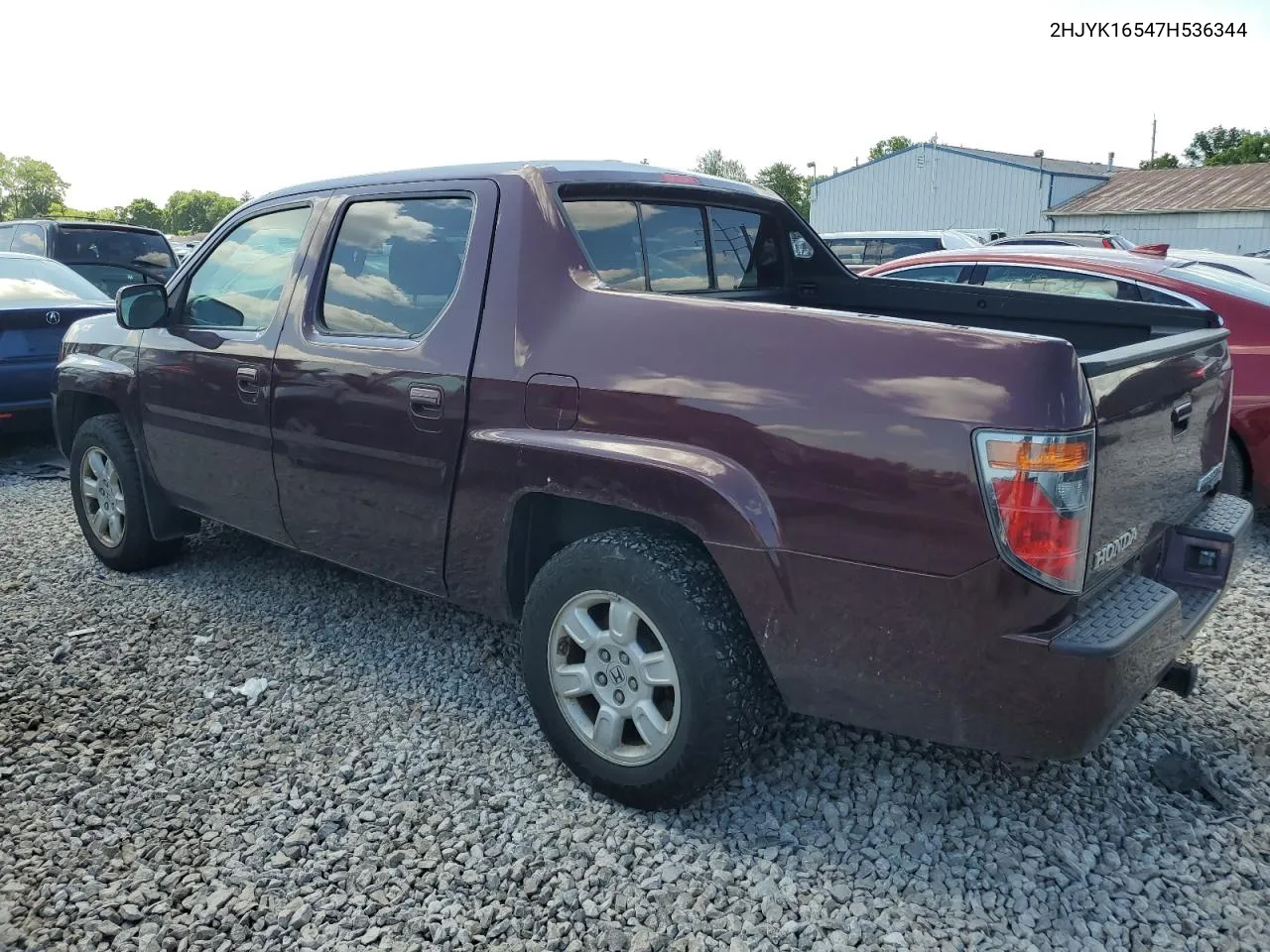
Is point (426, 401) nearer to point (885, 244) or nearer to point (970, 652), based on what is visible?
point (970, 652)

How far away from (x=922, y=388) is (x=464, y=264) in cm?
164

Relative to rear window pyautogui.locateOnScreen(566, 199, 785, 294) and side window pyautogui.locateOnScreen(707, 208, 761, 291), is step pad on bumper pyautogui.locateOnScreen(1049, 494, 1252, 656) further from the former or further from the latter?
side window pyautogui.locateOnScreen(707, 208, 761, 291)

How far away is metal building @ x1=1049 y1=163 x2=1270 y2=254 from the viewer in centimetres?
3600

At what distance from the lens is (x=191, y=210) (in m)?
115

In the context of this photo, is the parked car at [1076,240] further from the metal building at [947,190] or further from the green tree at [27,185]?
the green tree at [27,185]

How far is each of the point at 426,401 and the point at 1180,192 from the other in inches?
1713

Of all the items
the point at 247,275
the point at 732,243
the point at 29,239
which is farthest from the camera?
the point at 29,239

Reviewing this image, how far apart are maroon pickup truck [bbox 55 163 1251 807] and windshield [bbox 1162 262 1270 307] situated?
253 cm

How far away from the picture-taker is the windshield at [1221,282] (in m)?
5.55

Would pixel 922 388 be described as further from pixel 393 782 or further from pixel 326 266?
pixel 326 266

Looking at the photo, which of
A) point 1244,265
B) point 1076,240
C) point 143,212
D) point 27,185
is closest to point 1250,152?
point 1076,240

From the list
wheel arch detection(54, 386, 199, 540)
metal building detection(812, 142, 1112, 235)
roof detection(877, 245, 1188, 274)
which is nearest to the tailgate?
roof detection(877, 245, 1188, 274)

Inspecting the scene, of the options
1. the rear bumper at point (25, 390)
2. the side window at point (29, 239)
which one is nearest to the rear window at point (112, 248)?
the side window at point (29, 239)

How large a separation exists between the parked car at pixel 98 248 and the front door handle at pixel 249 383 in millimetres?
8691
